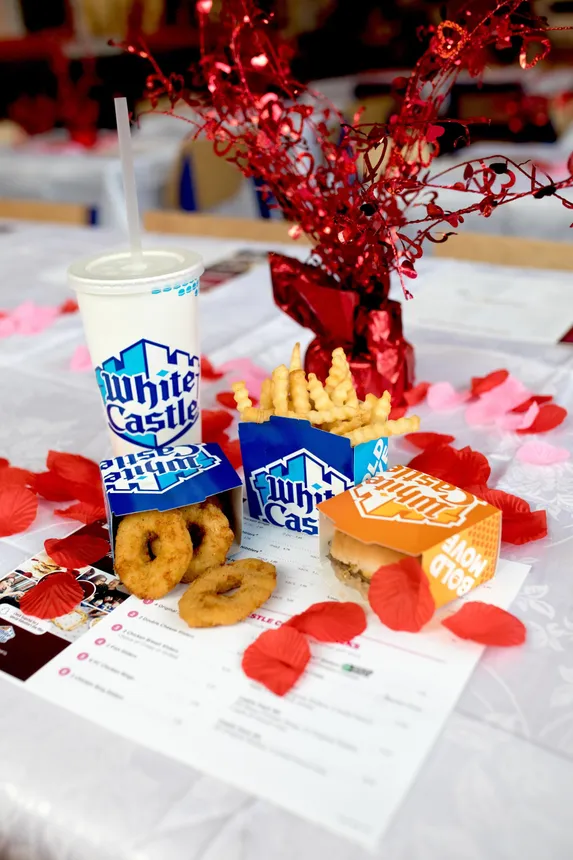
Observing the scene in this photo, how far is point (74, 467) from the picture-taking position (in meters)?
0.88

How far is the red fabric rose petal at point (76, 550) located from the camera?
72 centimetres

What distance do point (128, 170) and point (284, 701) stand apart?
0.56m

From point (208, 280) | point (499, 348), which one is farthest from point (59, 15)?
point (499, 348)

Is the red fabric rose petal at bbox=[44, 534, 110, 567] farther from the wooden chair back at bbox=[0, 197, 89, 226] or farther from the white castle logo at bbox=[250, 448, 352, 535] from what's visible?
the wooden chair back at bbox=[0, 197, 89, 226]

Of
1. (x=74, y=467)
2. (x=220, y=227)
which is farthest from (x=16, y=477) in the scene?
(x=220, y=227)

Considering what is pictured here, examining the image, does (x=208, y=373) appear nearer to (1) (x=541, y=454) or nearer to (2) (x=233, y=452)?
(2) (x=233, y=452)

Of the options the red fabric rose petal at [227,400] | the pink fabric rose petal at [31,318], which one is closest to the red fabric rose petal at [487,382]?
the red fabric rose petal at [227,400]

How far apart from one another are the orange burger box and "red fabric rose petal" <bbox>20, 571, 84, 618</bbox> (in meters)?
0.23

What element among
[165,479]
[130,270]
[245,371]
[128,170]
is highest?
[128,170]

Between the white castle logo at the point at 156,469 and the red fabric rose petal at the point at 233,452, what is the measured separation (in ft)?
0.43

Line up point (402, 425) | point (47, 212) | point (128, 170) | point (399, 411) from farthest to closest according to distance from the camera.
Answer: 1. point (47, 212)
2. point (399, 411)
3. point (128, 170)
4. point (402, 425)

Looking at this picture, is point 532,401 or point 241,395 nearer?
point 241,395

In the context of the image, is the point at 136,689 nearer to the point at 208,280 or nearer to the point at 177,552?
the point at 177,552

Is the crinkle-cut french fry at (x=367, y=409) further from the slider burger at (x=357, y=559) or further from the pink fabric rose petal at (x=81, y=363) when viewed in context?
the pink fabric rose petal at (x=81, y=363)
